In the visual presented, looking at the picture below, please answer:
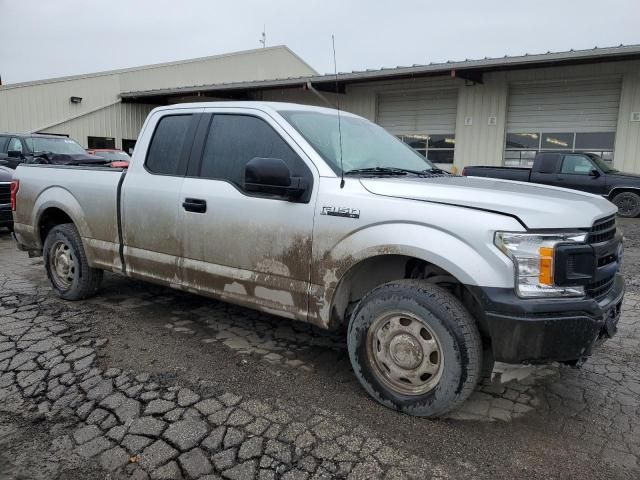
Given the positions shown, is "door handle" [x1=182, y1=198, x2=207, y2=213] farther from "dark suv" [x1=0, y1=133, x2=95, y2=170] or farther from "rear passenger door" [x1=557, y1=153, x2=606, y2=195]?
"rear passenger door" [x1=557, y1=153, x2=606, y2=195]

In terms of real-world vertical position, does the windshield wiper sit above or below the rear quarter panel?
above

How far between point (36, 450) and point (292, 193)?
2.05 m

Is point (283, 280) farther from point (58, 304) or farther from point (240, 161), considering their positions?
point (58, 304)

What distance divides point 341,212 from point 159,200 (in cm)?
174

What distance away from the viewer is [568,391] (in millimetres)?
3459

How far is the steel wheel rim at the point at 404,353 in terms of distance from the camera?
2.98m

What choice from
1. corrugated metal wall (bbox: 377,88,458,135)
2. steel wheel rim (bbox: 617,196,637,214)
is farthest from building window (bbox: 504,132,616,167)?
steel wheel rim (bbox: 617,196,637,214)

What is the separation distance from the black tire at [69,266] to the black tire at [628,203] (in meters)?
12.0

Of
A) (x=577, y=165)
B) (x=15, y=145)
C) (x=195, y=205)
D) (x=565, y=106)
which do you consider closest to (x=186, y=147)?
(x=195, y=205)

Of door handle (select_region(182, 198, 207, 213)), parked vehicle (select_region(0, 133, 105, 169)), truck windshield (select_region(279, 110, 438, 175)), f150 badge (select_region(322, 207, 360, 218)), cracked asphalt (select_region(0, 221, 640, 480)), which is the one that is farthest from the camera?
parked vehicle (select_region(0, 133, 105, 169))

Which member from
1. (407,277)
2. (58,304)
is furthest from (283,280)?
(58,304)

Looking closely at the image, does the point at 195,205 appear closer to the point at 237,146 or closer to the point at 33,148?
the point at 237,146

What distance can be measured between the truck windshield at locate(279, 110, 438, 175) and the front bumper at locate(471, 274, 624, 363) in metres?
1.35

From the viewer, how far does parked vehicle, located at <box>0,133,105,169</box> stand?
38.5 ft
